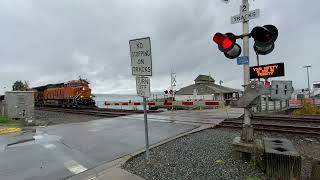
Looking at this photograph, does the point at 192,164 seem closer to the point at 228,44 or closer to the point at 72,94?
the point at 228,44

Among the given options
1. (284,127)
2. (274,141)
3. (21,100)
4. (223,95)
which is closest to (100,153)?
(274,141)

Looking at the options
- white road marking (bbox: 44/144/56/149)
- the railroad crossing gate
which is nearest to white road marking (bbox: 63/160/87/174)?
white road marking (bbox: 44/144/56/149)

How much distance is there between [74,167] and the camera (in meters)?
6.29

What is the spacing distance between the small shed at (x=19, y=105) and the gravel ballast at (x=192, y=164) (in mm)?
14516

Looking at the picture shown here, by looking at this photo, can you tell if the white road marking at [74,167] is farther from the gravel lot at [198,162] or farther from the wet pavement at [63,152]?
the gravel lot at [198,162]

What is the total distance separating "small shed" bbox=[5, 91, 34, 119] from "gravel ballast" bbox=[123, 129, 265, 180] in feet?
47.6

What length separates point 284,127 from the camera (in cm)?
1130

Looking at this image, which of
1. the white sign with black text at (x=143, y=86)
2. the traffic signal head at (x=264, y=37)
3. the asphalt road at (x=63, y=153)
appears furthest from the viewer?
the white sign with black text at (x=143, y=86)

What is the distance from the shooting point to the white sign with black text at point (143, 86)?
6.33 m

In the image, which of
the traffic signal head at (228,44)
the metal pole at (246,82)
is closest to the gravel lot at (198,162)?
the metal pole at (246,82)

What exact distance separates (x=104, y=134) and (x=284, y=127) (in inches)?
302

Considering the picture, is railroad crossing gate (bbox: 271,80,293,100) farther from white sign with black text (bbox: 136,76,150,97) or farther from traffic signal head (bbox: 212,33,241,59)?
white sign with black text (bbox: 136,76,150,97)

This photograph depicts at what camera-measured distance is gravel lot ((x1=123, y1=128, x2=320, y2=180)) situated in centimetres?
517

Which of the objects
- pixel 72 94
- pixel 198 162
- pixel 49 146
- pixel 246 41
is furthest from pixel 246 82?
pixel 72 94
